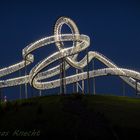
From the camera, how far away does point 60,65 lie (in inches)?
3135

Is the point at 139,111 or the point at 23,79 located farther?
the point at 23,79

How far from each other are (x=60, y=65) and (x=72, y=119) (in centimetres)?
3423

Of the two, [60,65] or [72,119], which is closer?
[72,119]

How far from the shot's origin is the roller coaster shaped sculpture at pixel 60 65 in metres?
77.8

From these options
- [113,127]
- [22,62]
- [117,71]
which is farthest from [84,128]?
[22,62]

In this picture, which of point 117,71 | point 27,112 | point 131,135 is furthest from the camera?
point 117,71

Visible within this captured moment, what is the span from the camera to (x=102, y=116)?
4609 centimetres

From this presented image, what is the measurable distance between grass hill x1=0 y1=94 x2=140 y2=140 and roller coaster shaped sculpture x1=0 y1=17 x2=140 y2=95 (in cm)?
2247

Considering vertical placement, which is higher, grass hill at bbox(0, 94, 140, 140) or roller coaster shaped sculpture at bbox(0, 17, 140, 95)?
roller coaster shaped sculpture at bbox(0, 17, 140, 95)

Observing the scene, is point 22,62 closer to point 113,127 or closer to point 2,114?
point 2,114

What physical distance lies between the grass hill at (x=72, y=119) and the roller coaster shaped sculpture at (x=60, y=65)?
22.5 metres

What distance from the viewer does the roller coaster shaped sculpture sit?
7775 centimetres

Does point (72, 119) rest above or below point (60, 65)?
below

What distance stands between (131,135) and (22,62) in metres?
55.1
